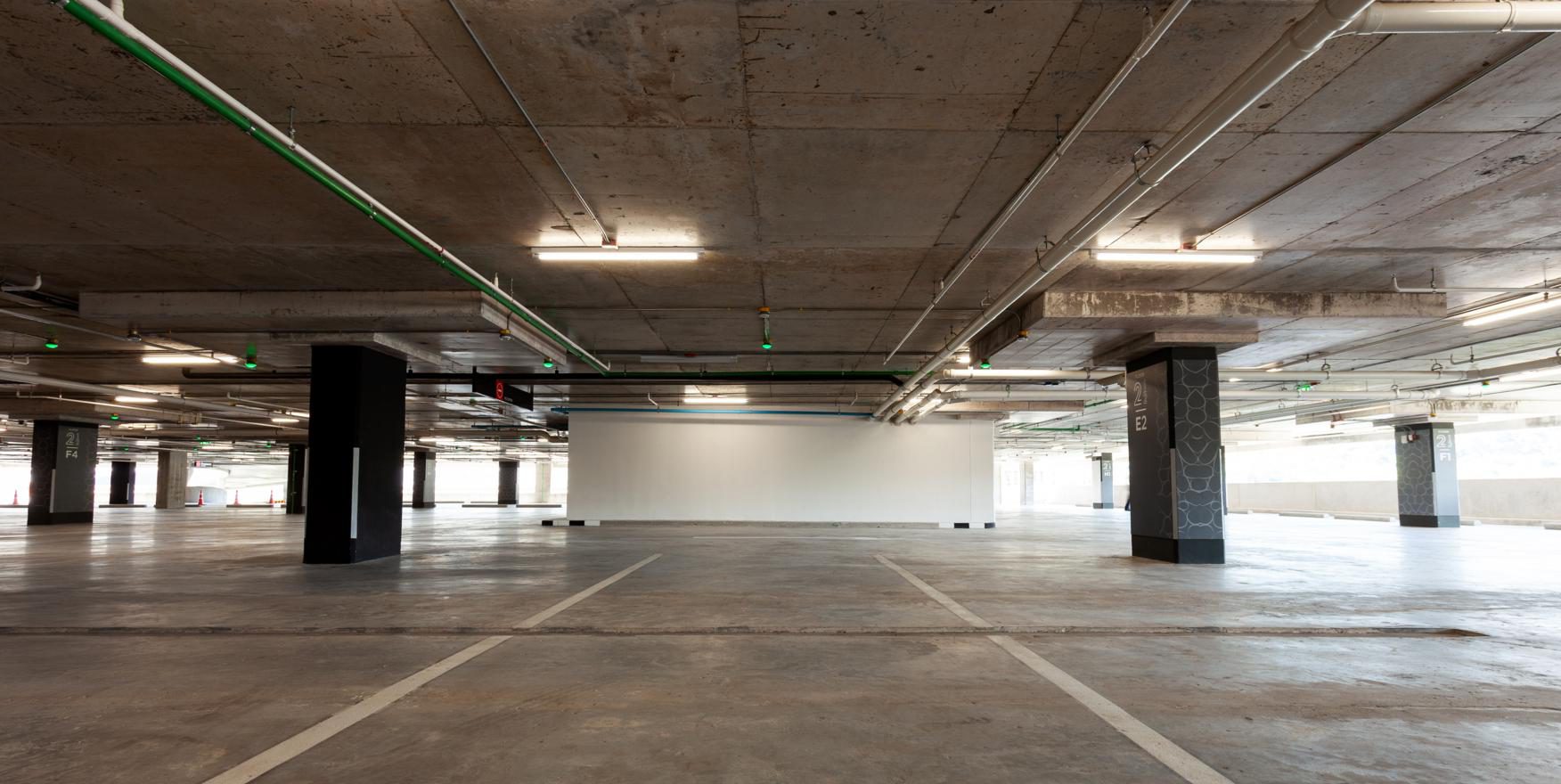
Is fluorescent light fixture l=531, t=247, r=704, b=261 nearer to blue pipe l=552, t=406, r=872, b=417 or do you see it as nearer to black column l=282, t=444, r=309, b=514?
blue pipe l=552, t=406, r=872, b=417

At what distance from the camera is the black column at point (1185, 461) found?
13461 mm

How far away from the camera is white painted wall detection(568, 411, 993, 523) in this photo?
25.8 metres

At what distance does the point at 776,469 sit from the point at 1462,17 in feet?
74.8

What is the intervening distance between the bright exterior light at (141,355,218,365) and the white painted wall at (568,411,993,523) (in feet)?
34.4

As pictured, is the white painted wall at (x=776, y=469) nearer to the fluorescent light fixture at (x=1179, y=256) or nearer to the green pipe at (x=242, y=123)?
the green pipe at (x=242, y=123)

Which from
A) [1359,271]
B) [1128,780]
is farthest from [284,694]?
[1359,271]

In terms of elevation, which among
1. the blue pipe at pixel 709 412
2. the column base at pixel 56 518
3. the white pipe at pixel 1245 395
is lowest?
the column base at pixel 56 518

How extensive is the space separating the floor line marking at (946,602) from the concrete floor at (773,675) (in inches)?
4.9

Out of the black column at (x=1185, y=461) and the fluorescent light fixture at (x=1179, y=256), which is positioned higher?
the fluorescent light fixture at (x=1179, y=256)

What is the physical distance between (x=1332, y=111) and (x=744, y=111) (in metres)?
4.19

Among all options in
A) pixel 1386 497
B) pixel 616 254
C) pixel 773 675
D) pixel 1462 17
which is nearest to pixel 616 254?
pixel 616 254

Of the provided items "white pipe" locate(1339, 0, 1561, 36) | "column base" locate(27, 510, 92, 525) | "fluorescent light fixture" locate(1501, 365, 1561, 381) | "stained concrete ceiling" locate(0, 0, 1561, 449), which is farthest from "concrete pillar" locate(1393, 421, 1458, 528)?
"column base" locate(27, 510, 92, 525)

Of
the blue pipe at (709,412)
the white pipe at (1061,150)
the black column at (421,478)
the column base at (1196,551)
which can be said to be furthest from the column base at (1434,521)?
the black column at (421,478)

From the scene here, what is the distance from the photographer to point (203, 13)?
4836 mm
